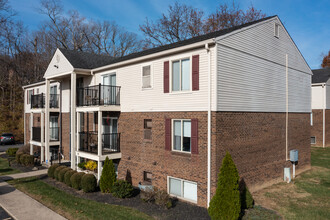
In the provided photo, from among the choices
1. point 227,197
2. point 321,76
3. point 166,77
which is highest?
point 321,76

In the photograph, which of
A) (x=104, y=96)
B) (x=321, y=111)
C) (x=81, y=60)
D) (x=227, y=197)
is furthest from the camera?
(x=321, y=111)

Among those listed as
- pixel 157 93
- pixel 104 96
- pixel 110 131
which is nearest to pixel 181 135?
pixel 157 93

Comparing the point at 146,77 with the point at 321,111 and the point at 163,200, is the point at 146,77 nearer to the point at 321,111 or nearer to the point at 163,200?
the point at 163,200

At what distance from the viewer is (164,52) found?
11.7 metres

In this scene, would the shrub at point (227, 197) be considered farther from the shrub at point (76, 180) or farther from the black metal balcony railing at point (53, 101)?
the black metal balcony railing at point (53, 101)

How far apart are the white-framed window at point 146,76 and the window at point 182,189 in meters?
4.76

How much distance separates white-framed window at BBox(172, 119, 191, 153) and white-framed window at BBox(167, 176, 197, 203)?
141 cm

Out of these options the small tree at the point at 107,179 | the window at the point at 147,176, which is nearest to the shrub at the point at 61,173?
the small tree at the point at 107,179

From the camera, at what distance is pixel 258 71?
1266cm

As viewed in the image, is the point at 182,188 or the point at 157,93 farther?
the point at 157,93

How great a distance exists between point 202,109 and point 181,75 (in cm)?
195

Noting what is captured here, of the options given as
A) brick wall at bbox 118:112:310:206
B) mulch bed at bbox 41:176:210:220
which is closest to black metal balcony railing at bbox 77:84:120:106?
brick wall at bbox 118:112:310:206

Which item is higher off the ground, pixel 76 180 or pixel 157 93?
pixel 157 93

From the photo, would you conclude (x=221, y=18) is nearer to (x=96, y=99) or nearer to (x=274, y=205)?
(x=96, y=99)
